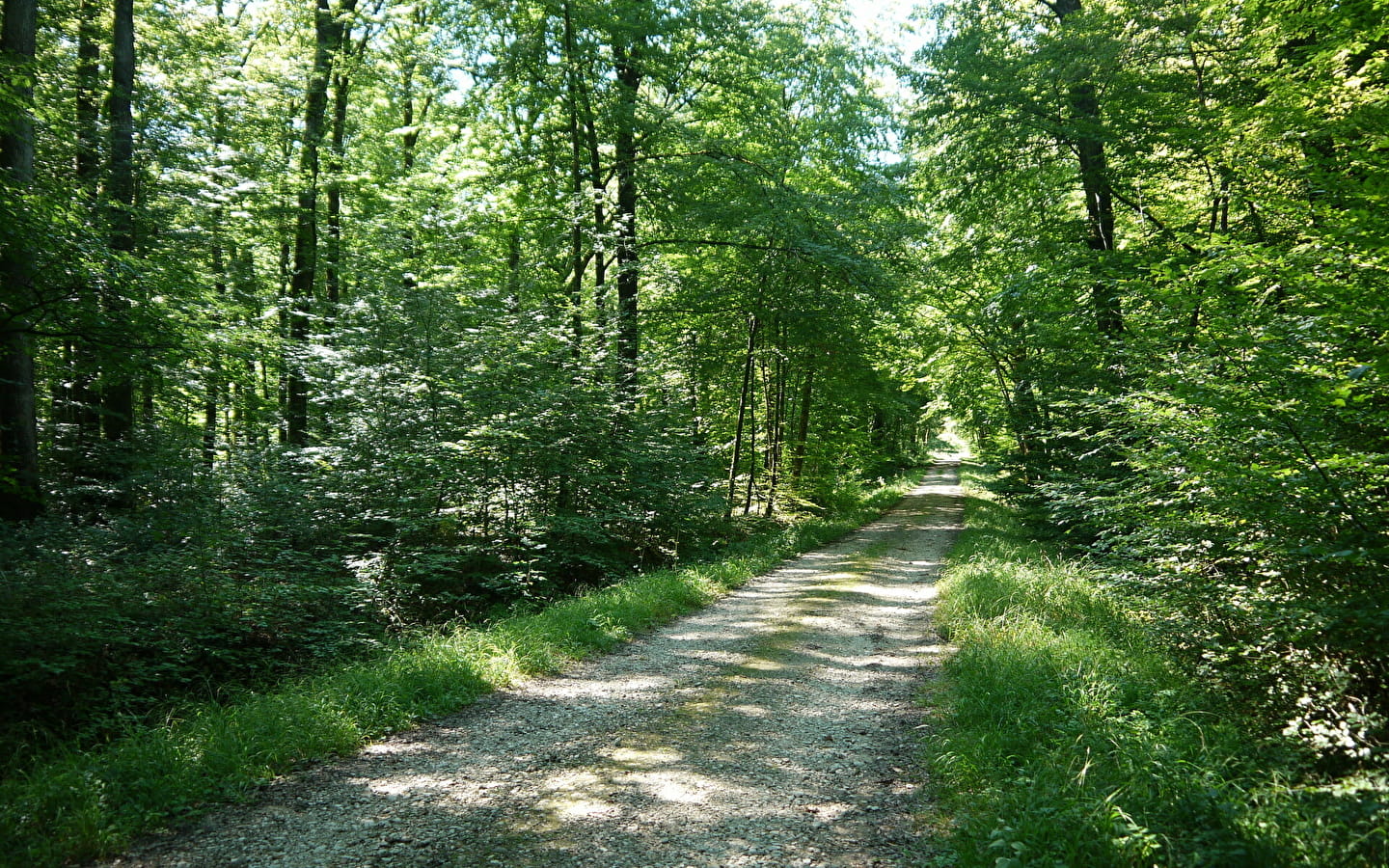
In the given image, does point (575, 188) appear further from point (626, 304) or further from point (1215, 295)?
point (1215, 295)

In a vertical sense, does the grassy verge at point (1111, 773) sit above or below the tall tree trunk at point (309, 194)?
below

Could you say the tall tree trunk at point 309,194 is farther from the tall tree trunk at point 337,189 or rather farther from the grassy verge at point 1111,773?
the grassy verge at point 1111,773

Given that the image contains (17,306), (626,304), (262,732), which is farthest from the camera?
(626,304)

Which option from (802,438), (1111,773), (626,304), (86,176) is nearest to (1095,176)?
(626,304)

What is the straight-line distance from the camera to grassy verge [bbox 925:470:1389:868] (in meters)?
3.05

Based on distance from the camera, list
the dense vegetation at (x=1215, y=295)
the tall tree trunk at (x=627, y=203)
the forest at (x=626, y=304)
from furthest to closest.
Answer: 1. the tall tree trunk at (x=627, y=203)
2. the forest at (x=626, y=304)
3. the dense vegetation at (x=1215, y=295)

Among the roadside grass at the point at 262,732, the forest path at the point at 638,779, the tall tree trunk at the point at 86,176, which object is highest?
the tall tree trunk at the point at 86,176

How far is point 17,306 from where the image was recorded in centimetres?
759

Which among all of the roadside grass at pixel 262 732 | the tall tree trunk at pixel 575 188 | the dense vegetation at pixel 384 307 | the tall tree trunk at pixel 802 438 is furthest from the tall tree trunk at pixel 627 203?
the tall tree trunk at pixel 802 438

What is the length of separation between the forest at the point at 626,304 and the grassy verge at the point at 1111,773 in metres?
0.48

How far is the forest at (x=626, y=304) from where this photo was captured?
5.46 m

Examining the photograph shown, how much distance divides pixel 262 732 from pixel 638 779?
103 inches

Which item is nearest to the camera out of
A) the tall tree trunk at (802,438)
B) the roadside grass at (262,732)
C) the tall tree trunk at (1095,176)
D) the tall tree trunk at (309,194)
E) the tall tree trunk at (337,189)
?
the roadside grass at (262,732)

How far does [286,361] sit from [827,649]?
10.2 m
